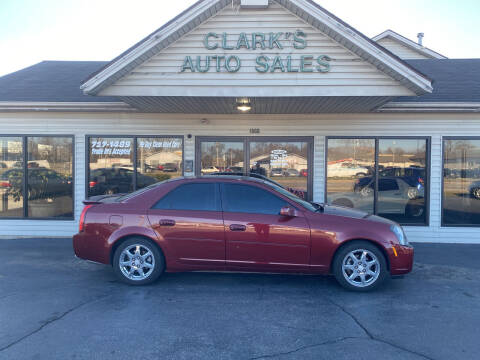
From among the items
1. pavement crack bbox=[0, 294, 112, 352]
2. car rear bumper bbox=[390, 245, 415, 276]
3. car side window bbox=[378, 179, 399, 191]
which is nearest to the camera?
pavement crack bbox=[0, 294, 112, 352]

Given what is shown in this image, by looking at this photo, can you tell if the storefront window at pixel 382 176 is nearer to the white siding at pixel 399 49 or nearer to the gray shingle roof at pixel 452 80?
the gray shingle roof at pixel 452 80

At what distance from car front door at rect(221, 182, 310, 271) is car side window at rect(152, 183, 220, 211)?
12.6 inches

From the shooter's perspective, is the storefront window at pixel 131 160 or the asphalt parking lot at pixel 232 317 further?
the storefront window at pixel 131 160

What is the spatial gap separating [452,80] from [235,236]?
8238 mm

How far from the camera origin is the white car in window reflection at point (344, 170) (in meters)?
9.05

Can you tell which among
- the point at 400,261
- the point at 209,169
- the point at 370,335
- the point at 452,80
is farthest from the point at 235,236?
the point at 452,80

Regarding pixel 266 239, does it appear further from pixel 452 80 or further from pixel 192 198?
pixel 452 80

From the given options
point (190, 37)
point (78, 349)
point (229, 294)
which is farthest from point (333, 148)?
point (78, 349)

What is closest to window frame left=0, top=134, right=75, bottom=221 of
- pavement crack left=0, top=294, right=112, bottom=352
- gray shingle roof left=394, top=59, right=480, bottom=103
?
pavement crack left=0, top=294, right=112, bottom=352

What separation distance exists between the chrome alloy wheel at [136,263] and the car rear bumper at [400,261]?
11.3 feet

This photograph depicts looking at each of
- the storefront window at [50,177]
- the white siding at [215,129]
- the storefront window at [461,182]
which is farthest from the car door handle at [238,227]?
the storefront window at [461,182]

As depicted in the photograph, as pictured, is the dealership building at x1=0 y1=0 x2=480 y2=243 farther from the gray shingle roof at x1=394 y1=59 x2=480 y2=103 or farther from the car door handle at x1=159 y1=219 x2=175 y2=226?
the car door handle at x1=159 y1=219 x2=175 y2=226

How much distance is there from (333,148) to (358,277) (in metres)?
4.26

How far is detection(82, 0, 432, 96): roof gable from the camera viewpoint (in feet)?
22.4
